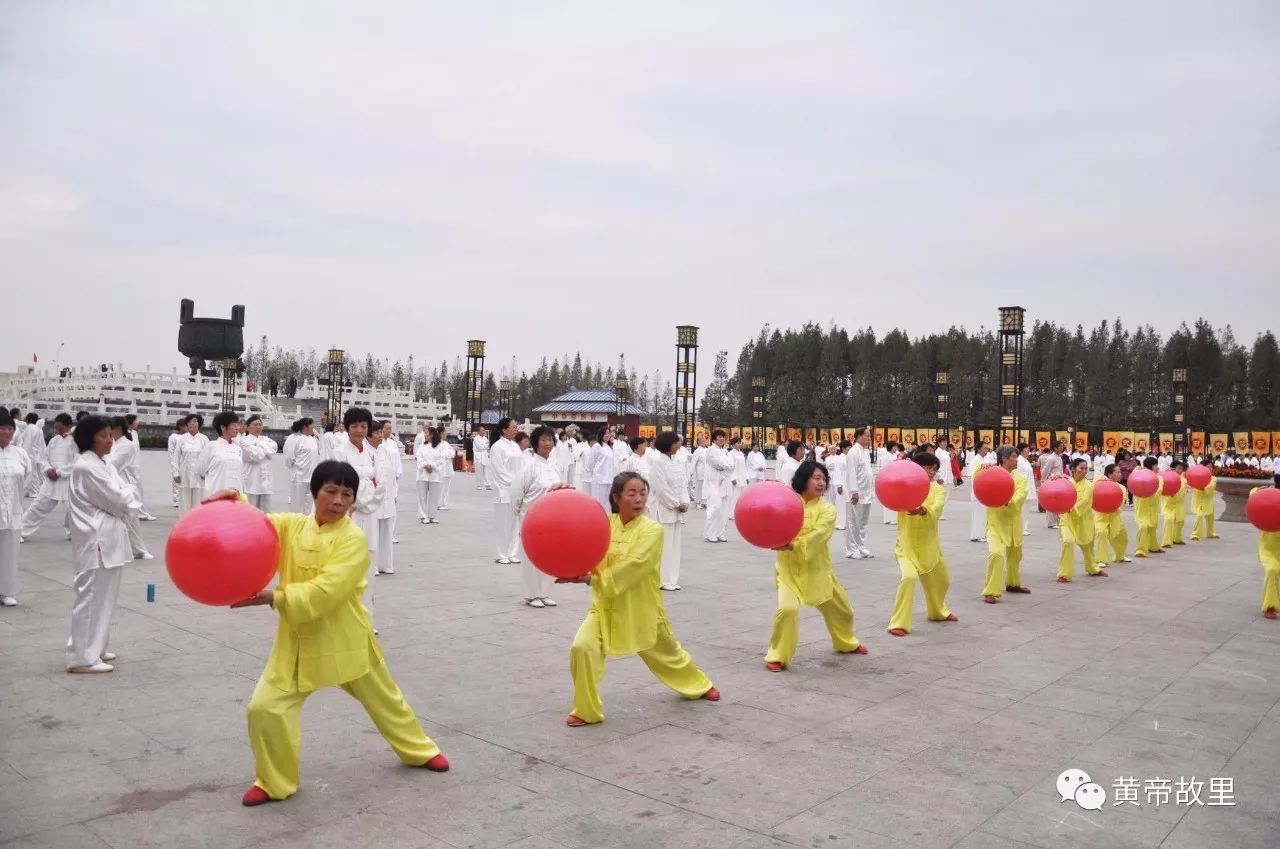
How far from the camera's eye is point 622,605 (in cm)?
506

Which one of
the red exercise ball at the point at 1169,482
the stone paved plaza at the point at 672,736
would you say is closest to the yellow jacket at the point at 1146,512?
the red exercise ball at the point at 1169,482

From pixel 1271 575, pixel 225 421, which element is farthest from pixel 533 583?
pixel 1271 575

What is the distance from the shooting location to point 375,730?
15.9 ft

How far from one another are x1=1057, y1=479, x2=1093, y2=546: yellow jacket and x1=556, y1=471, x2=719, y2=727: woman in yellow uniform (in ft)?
24.3

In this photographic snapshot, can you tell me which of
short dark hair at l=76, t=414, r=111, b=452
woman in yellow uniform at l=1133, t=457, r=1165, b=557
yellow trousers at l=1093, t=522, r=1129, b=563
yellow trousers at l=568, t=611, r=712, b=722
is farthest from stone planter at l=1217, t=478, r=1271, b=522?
short dark hair at l=76, t=414, r=111, b=452

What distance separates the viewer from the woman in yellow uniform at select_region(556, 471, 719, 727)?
4.94 metres

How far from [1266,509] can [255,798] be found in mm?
8278

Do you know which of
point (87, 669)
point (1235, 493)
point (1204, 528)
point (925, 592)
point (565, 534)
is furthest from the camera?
point (1235, 493)

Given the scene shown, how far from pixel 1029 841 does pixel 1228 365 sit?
55.0m

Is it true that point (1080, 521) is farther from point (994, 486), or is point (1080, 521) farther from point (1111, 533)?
point (994, 486)

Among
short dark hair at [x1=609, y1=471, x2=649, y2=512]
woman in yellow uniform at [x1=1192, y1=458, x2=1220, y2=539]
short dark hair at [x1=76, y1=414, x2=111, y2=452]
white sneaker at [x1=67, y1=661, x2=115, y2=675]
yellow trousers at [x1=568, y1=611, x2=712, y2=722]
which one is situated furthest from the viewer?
woman in yellow uniform at [x1=1192, y1=458, x2=1220, y2=539]

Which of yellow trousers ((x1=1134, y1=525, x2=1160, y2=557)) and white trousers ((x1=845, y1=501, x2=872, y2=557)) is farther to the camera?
yellow trousers ((x1=1134, y1=525, x2=1160, y2=557))

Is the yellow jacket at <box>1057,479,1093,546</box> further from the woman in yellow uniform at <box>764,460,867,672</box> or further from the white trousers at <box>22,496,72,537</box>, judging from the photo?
the white trousers at <box>22,496,72,537</box>

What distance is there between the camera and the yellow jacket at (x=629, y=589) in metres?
4.95
